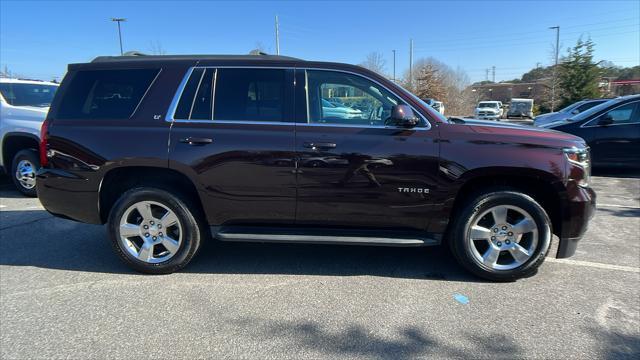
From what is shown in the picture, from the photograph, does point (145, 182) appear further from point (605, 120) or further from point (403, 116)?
point (605, 120)

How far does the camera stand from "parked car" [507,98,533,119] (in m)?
37.3

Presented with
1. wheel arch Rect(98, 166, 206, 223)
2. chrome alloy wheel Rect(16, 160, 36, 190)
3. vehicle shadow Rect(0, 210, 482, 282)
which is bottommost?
vehicle shadow Rect(0, 210, 482, 282)

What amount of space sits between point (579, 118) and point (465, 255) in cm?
723

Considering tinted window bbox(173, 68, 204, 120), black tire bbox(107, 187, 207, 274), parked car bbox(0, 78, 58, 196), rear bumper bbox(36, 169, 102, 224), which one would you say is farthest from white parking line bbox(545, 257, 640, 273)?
parked car bbox(0, 78, 58, 196)

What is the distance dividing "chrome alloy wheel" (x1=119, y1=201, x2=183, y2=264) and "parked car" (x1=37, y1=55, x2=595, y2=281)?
13mm

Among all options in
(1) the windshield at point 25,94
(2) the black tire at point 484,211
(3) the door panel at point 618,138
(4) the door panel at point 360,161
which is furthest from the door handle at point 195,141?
(3) the door panel at point 618,138

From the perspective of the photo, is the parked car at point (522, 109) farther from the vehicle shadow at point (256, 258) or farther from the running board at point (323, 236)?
the running board at point (323, 236)

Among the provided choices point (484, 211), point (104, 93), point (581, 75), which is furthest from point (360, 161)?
point (581, 75)

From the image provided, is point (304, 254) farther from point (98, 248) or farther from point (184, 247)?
point (98, 248)

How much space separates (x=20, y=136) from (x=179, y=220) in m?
4.94

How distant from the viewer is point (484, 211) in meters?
3.65

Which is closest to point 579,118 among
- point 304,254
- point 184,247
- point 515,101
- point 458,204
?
point 458,204

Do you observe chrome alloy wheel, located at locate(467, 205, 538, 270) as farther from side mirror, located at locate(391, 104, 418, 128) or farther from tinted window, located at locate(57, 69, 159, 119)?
tinted window, located at locate(57, 69, 159, 119)

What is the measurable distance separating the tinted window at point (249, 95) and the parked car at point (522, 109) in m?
39.0
